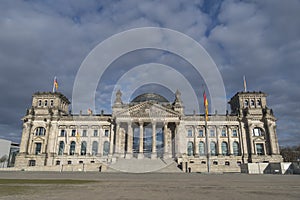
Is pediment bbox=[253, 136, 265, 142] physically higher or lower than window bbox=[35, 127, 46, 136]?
lower

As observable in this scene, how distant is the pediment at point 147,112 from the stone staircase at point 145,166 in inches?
551

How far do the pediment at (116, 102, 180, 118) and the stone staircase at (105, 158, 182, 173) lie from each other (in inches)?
551

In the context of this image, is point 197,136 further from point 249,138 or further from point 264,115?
point 264,115

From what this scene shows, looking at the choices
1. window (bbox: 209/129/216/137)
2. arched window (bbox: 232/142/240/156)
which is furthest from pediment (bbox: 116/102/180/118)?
arched window (bbox: 232/142/240/156)

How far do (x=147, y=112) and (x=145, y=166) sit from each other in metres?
18.7

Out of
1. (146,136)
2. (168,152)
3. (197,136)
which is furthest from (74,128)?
(197,136)

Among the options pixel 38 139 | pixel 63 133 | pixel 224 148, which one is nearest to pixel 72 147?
pixel 63 133

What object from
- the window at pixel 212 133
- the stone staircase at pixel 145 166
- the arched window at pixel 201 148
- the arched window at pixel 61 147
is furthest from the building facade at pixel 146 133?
the stone staircase at pixel 145 166

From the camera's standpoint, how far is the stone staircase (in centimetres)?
4628

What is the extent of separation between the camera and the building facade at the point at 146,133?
6538cm

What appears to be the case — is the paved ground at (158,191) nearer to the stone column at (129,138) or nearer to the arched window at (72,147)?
the stone column at (129,138)

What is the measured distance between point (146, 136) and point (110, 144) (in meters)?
12.6

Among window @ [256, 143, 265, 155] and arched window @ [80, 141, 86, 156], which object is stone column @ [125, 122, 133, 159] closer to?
arched window @ [80, 141, 86, 156]

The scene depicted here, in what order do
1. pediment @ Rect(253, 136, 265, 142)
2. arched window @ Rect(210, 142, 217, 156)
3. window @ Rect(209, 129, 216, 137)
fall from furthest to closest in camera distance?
window @ Rect(209, 129, 216, 137) → arched window @ Rect(210, 142, 217, 156) → pediment @ Rect(253, 136, 265, 142)
